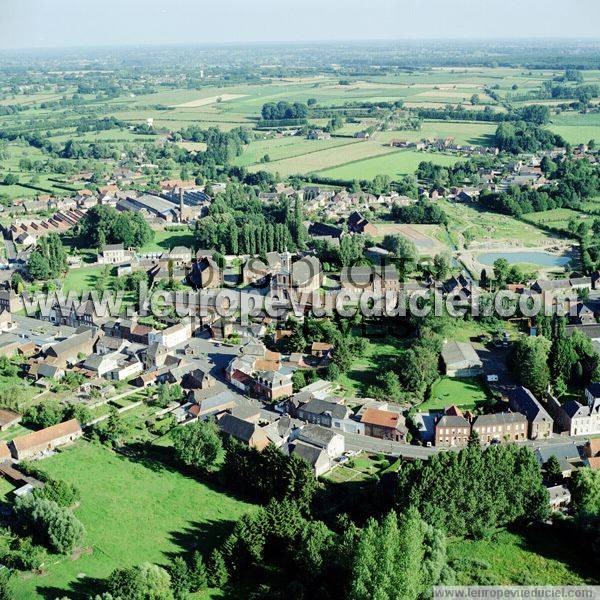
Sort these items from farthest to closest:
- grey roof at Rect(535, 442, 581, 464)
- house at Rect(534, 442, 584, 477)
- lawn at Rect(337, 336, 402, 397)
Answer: lawn at Rect(337, 336, 402, 397) < grey roof at Rect(535, 442, 581, 464) < house at Rect(534, 442, 584, 477)

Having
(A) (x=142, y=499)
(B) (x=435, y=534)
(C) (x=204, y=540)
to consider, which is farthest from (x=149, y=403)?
(B) (x=435, y=534)

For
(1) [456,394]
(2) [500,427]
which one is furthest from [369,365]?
(2) [500,427]

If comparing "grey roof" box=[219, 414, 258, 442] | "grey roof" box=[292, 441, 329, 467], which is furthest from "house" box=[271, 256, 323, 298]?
"grey roof" box=[292, 441, 329, 467]

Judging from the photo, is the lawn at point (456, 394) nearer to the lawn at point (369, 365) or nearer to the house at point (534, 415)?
the house at point (534, 415)

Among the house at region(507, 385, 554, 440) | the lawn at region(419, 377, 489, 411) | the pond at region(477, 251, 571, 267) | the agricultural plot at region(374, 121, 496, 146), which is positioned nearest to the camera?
the house at region(507, 385, 554, 440)

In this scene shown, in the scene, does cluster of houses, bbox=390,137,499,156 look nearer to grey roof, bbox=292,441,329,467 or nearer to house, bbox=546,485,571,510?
grey roof, bbox=292,441,329,467

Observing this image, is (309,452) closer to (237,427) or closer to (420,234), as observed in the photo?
(237,427)

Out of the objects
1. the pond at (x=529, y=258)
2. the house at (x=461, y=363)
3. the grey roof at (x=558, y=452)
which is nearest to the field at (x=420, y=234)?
the pond at (x=529, y=258)
